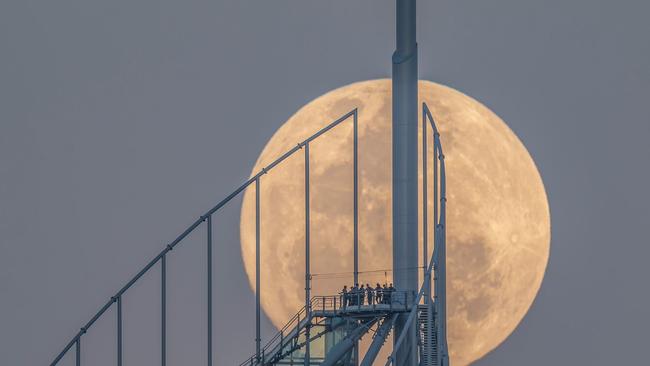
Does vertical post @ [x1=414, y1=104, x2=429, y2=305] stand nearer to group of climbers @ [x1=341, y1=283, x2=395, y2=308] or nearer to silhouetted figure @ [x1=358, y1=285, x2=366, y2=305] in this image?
group of climbers @ [x1=341, y1=283, x2=395, y2=308]

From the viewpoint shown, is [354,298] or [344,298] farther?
[354,298]

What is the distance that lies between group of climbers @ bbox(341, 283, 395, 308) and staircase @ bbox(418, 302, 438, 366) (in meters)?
3.13

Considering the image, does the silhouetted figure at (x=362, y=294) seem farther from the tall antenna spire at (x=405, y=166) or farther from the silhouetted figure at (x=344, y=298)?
the tall antenna spire at (x=405, y=166)

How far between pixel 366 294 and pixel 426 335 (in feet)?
20.7

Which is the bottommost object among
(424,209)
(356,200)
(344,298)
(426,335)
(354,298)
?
(426,335)

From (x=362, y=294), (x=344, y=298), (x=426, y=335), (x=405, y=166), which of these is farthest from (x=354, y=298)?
(x=405, y=166)

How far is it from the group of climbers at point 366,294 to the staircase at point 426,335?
3.13 meters

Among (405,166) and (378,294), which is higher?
(405,166)

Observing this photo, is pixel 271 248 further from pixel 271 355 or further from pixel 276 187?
pixel 271 355

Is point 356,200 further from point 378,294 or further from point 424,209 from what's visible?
point 378,294

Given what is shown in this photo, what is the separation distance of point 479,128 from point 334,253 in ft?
62.7

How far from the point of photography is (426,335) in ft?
548

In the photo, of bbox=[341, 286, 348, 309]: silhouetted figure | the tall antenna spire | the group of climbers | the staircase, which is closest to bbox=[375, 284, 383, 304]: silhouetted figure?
the group of climbers

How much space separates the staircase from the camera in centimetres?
16538
